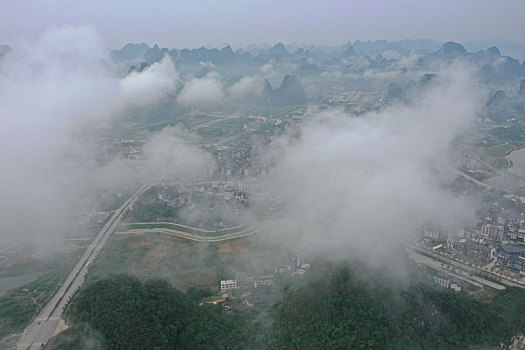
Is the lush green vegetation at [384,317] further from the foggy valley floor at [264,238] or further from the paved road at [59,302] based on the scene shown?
the paved road at [59,302]

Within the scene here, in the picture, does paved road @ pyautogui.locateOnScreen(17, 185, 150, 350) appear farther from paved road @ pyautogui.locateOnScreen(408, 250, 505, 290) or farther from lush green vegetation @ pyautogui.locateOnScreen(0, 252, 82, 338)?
paved road @ pyautogui.locateOnScreen(408, 250, 505, 290)

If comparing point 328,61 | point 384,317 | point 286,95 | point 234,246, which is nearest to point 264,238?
point 234,246

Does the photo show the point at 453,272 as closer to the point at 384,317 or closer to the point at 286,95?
the point at 384,317

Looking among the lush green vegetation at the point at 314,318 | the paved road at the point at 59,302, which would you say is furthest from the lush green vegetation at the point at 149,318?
the paved road at the point at 59,302

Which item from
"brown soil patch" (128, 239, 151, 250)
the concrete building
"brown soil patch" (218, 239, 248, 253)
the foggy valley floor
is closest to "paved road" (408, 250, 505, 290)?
the foggy valley floor

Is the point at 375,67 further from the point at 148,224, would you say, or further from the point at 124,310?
the point at 124,310

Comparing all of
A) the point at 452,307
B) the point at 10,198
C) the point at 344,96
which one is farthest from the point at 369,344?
the point at 344,96
